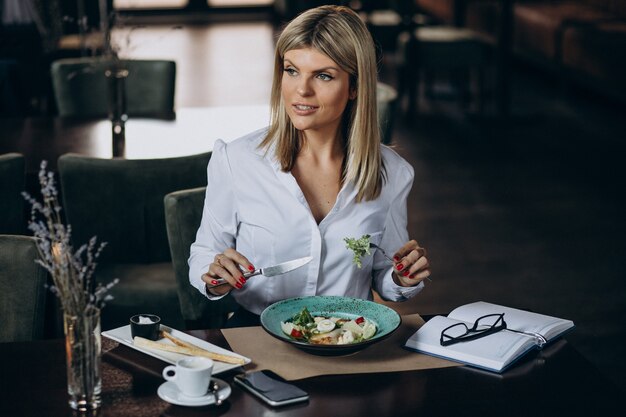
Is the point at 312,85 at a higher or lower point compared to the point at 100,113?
higher

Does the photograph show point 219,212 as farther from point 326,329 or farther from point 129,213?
point 129,213

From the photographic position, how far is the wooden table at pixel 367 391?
5.60ft

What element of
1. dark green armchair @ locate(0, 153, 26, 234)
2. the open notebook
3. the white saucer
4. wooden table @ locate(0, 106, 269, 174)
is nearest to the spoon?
the white saucer

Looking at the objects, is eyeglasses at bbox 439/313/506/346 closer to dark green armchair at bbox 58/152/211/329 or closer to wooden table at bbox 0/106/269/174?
dark green armchair at bbox 58/152/211/329

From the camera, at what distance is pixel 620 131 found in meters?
7.30

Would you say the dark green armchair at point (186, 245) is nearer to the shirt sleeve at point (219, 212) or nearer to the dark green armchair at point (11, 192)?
the shirt sleeve at point (219, 212)

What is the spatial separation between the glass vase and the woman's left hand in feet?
2.30

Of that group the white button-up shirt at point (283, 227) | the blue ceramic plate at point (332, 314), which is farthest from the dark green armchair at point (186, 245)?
the blue ceramic plate at point (332, 314)

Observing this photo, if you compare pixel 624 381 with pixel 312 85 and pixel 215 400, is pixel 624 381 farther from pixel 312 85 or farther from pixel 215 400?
pixel 215 400

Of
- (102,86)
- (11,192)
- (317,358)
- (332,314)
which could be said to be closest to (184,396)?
(317,358)

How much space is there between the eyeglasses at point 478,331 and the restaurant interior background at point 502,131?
35.7 inches

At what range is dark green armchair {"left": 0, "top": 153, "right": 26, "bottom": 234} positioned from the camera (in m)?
3.01

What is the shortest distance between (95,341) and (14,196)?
59.2 inches

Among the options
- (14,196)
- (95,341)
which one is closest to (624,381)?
(14,196)
